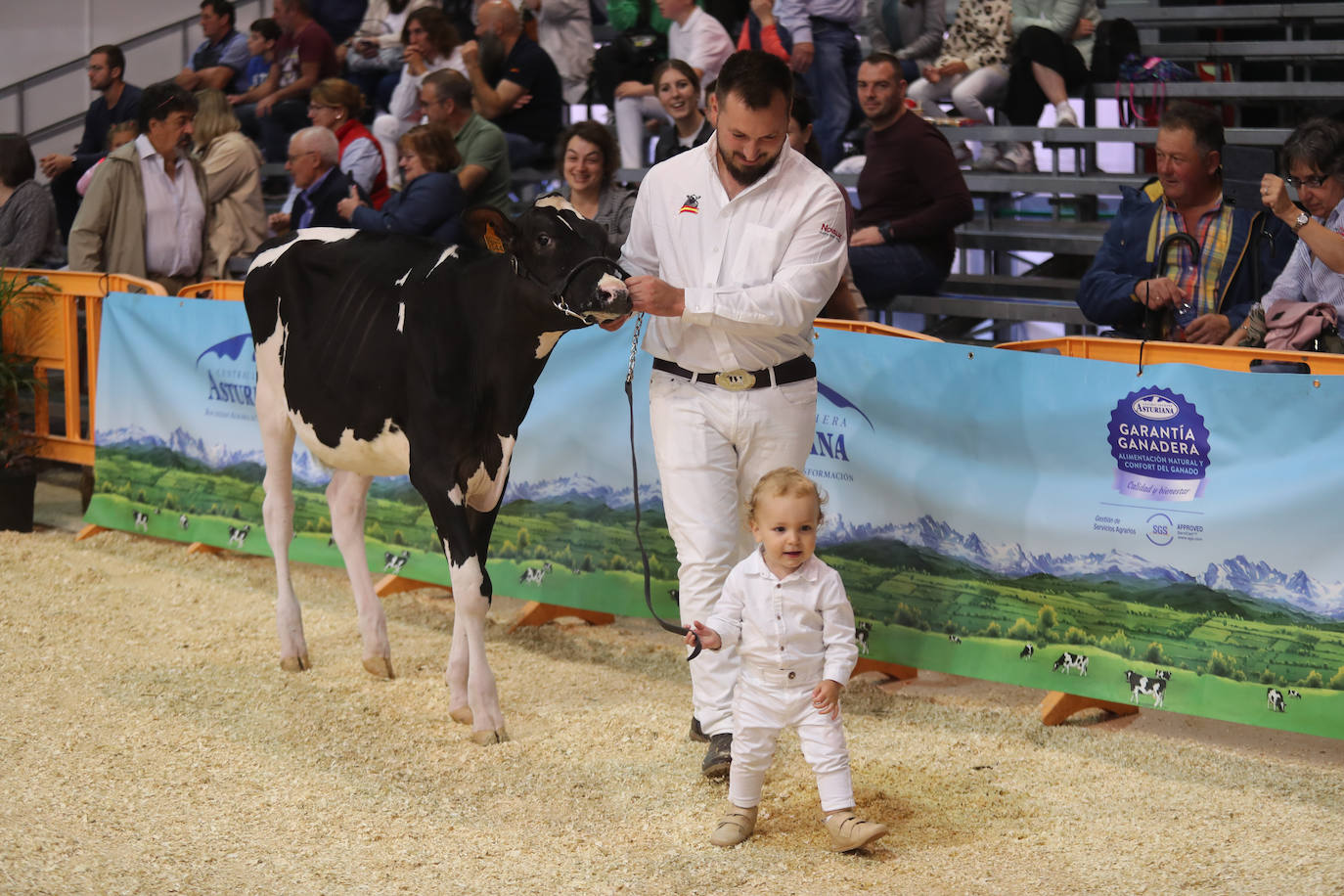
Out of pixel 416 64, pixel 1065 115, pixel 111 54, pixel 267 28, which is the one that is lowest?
pixel 1065 115

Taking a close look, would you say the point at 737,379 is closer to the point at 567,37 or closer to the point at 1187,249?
the point at 1187,249

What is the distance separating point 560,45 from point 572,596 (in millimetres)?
6591

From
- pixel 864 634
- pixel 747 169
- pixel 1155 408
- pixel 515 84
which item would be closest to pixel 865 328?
pixel 864 634

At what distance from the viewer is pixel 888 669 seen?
6.00 metres

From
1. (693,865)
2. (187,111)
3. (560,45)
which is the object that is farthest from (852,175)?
(693,865)

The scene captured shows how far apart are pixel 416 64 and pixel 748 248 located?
24.1 feet

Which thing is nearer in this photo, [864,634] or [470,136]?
[864,634]

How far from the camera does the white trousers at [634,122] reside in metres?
10.6

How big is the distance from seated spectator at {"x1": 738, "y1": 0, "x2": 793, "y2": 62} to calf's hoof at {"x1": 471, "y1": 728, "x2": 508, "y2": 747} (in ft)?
17.9

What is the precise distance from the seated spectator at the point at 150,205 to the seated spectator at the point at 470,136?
160 cm

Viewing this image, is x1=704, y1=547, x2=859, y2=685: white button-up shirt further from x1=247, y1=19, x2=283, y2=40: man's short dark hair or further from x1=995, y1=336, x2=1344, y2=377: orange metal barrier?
x1=247, y1=19, x2=283, y2=40: man's short dark hair

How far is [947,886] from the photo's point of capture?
4.06 meters

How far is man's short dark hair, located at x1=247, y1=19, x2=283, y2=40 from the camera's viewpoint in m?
13.4

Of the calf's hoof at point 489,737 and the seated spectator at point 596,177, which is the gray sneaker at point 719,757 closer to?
the calf's hoof at point 489,737
